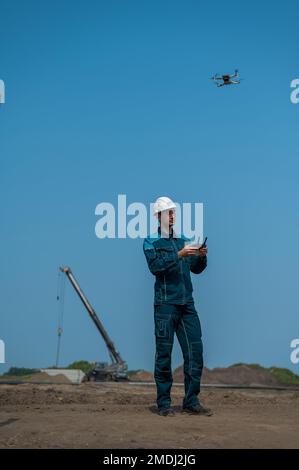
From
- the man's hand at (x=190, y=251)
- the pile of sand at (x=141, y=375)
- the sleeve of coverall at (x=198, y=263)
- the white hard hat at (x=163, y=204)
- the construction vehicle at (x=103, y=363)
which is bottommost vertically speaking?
the pile of sand at (x=141, y=375)

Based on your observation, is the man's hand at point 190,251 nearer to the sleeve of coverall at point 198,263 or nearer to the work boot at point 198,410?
the sleeve of coverall at point 198,263

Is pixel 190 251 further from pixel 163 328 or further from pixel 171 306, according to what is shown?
pixel 163 328

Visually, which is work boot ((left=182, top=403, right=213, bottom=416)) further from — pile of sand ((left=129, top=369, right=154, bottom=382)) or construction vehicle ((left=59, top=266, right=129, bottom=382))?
pile of sand ((left=129, top=369, right=154, bottom=382))

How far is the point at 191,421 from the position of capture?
689 cm

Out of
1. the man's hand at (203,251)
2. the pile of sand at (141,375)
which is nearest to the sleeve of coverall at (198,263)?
the man's hand at (203,251)

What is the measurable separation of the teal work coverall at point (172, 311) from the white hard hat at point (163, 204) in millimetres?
271

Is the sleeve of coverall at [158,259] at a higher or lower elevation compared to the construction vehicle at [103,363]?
higher

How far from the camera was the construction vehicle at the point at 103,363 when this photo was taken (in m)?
30.6

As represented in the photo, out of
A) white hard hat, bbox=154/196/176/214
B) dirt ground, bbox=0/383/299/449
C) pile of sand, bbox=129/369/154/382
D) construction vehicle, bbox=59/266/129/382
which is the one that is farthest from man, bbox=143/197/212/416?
pile of sand, bbox=129/369/154/382

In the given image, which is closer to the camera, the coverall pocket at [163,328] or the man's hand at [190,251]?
the man's hand at [190,251]

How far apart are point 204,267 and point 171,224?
1.90 feet
